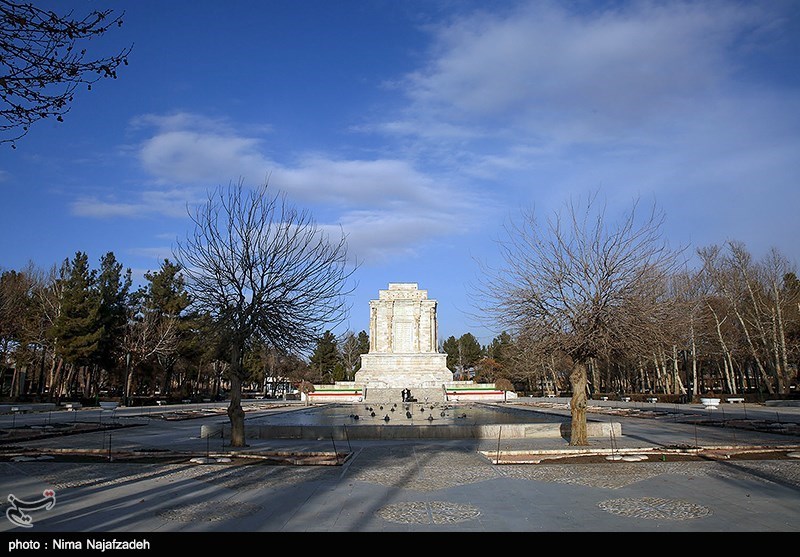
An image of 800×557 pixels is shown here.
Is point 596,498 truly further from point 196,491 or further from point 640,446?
point 640,446

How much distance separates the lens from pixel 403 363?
7494 cm

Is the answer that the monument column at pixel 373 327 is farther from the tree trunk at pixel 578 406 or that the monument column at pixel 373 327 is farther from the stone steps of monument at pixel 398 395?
the tree trunk at pixel 578 406

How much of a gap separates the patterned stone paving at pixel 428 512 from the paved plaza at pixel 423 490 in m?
0.03

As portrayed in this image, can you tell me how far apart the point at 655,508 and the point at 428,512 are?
12.3 feet

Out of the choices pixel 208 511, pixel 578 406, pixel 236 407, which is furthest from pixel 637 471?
pixel 236 407

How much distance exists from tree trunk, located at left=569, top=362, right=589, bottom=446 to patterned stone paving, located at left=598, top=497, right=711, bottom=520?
7.63 metres

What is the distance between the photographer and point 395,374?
73.1 metres

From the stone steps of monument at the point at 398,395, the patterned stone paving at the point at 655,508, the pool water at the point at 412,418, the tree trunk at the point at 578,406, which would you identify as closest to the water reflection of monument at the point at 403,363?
the stone steps of monument at the point at 398,395

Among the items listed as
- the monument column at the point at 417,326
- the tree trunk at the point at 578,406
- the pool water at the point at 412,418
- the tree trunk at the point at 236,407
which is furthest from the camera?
the monument column at the point at 417,326

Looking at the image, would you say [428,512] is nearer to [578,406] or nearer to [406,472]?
[406,472]

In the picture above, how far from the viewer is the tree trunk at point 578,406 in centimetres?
Result: 1725
